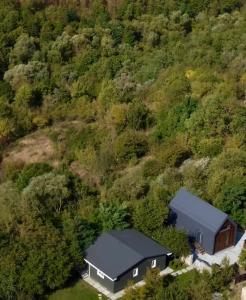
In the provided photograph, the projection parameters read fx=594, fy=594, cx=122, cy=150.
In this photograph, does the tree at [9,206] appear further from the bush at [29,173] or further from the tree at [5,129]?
the tree at [5,129]

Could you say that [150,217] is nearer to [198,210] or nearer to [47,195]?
[198,210]

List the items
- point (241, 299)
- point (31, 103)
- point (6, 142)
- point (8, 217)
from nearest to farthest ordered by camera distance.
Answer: point (241, 299)
point (8, 217)
point (6, 142)
point (31, 103)

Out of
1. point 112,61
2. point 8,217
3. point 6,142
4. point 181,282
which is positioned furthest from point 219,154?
point 112,61

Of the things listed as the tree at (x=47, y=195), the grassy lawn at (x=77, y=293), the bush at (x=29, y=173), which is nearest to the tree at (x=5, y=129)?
the bush at (x=29, y=173)

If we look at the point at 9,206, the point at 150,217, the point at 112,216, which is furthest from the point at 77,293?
the point at 9,206

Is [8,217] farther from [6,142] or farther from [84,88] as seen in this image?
[84,88]

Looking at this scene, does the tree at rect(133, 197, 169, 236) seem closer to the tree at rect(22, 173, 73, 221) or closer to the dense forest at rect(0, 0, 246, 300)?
the dense forest at rect(0, 0, 246, 300)
